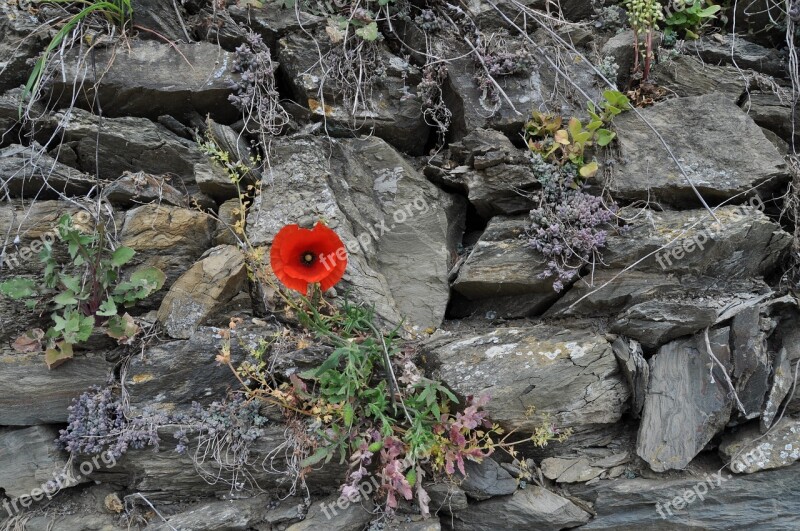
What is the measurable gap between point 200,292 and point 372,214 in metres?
1.15

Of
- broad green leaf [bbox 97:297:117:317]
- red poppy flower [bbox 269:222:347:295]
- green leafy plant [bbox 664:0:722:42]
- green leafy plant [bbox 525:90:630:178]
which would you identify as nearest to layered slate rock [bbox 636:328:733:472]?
green leafy plant [bbox 525:90:630:178]

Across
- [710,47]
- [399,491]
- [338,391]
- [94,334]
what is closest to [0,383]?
[94,334]

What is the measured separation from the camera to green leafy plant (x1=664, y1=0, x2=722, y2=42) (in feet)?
13.5

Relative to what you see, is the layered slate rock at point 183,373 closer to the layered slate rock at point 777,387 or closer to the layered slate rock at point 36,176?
the layered slate rock at point 36,176

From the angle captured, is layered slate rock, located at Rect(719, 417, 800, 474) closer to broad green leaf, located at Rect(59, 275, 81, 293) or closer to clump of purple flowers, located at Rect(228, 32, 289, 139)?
clump of purple flowers, located at Rect(228, 32, 289, 139)

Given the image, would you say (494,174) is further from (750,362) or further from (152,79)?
(152,79)

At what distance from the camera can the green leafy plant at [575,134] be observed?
141 inches

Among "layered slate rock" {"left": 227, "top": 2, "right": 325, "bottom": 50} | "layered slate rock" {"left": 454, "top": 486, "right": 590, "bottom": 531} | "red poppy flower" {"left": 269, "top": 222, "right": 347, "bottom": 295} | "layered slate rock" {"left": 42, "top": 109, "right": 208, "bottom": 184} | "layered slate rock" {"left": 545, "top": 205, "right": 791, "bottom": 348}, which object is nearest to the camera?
"red poppy flower" {"left": 269, "top": 222, "right": 347, "bottom": 295}

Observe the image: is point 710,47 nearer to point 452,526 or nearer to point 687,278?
point 687,278

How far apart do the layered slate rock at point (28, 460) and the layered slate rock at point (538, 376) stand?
2.03 metres

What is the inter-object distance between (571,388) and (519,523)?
28.9 inches

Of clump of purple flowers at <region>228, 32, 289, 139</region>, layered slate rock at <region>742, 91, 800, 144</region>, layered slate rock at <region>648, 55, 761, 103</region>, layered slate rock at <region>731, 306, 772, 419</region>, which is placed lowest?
layered slate rock at <region>731, 306, 772, 419</region>

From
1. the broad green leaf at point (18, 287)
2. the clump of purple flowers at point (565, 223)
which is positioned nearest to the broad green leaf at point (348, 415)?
the clump of purple flowers at point (565, 223)

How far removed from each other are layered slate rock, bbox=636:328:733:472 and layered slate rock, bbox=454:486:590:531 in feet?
1.56
